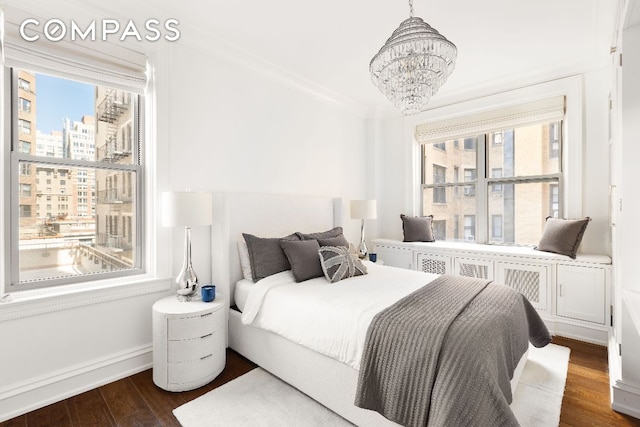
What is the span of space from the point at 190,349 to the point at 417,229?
126 inches

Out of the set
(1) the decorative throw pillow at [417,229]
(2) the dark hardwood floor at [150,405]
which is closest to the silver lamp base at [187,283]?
(2) the dark hardwood floor at [150,405]

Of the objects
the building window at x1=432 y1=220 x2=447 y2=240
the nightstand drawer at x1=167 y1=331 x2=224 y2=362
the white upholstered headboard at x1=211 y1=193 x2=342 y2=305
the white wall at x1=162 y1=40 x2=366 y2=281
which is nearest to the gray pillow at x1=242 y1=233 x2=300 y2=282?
the white upholstered headboard at x1=211 y1=193 x2=342 y2=305

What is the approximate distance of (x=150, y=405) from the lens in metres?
2.05

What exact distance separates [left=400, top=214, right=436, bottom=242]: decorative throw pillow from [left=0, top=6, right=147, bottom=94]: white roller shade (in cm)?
346

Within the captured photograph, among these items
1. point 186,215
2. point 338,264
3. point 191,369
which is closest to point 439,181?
point 338,264

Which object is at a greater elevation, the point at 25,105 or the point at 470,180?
the point at 25,105

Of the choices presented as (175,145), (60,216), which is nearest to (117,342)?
(60,216)

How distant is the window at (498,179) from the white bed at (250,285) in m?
1.68

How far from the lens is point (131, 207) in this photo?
8.64 feet

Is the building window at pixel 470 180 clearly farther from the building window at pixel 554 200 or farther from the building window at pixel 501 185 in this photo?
the building window at pixel 554 200

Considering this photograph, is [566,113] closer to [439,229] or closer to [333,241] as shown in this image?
[439,229]

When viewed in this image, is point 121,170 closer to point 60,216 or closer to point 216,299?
point 60,216

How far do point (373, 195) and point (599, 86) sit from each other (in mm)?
2802

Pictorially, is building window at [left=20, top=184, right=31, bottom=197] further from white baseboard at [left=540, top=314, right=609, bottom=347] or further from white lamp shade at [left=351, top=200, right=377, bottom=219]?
white baseboard at [left=540, top=314, right=609, bottom=347]
